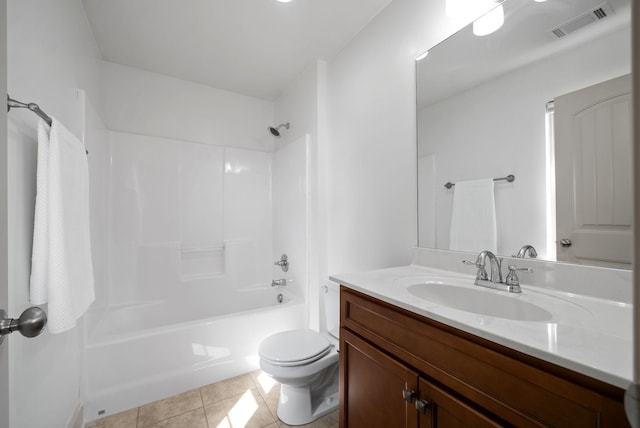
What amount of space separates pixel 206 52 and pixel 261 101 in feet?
2.82

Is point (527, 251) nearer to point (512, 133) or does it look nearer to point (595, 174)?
point (595, 174)

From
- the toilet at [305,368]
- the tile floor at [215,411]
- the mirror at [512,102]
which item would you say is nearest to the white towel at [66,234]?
the tile floor at [215,411]

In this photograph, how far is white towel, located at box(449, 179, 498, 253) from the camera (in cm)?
114

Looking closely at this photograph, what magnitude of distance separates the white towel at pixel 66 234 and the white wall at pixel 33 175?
82 millimetres

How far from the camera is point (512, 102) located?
1079 millimetres

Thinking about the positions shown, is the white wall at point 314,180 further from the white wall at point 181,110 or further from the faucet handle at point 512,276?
the faucet handle at point 512,276

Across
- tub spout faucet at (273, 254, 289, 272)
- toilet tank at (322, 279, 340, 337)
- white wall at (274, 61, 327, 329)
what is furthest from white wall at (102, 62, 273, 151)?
toilet tank at (322, 279, 340, 337)

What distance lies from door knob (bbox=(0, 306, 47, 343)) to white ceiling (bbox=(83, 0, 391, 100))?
1.80 metres

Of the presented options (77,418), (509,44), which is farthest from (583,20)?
(77,418)

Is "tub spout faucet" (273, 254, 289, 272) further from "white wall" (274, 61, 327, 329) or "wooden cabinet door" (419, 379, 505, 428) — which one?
"wooden cabinet door" (419, 379, 505, 428)

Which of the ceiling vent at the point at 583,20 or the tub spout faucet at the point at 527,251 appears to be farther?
the tub spout faucet at the point at 527,251

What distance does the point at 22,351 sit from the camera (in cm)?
92

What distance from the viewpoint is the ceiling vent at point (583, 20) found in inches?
33.3

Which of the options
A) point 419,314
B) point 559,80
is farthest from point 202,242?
point 559,80
